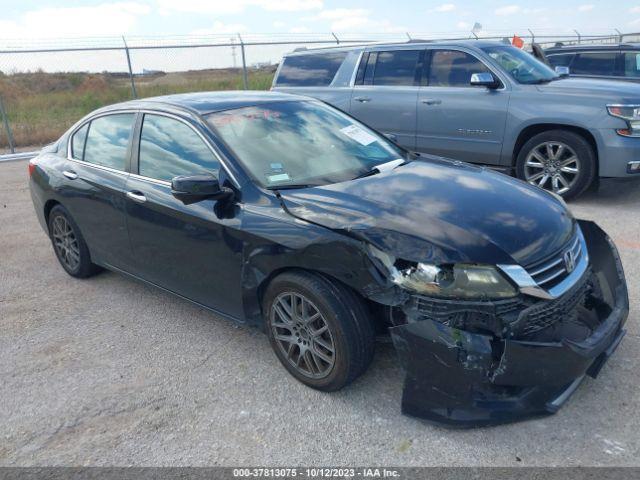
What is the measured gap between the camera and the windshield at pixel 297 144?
3.37 meters

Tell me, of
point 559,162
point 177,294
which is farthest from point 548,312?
point 559,162

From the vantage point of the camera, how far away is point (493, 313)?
248cm

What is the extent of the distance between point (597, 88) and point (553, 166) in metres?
0.98

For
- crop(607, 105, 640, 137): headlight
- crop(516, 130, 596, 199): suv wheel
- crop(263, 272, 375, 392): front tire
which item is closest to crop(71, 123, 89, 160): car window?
crop(263, 272, 375, 392): front tire

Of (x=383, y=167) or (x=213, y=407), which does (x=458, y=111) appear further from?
(x=213, y=407)

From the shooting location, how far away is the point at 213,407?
3.03 meters

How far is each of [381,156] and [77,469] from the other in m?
2.65

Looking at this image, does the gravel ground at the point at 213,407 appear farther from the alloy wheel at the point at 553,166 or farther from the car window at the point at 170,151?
the alloy wheel at the point at 553,166

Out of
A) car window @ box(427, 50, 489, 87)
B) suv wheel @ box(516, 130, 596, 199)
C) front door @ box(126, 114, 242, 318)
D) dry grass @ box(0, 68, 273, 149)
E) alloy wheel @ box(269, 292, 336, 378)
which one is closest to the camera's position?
alloy wheel @ box(269, 292, 336, 378)

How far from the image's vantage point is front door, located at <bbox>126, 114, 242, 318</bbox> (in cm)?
333

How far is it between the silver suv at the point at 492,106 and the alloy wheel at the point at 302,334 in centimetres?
301

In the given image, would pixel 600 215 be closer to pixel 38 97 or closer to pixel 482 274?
→ pixel 482 274

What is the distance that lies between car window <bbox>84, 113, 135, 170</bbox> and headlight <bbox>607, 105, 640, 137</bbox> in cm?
508

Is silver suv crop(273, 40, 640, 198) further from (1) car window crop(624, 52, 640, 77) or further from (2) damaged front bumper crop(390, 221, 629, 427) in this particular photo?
(1) car window crop(624, 52, 640, 77)
